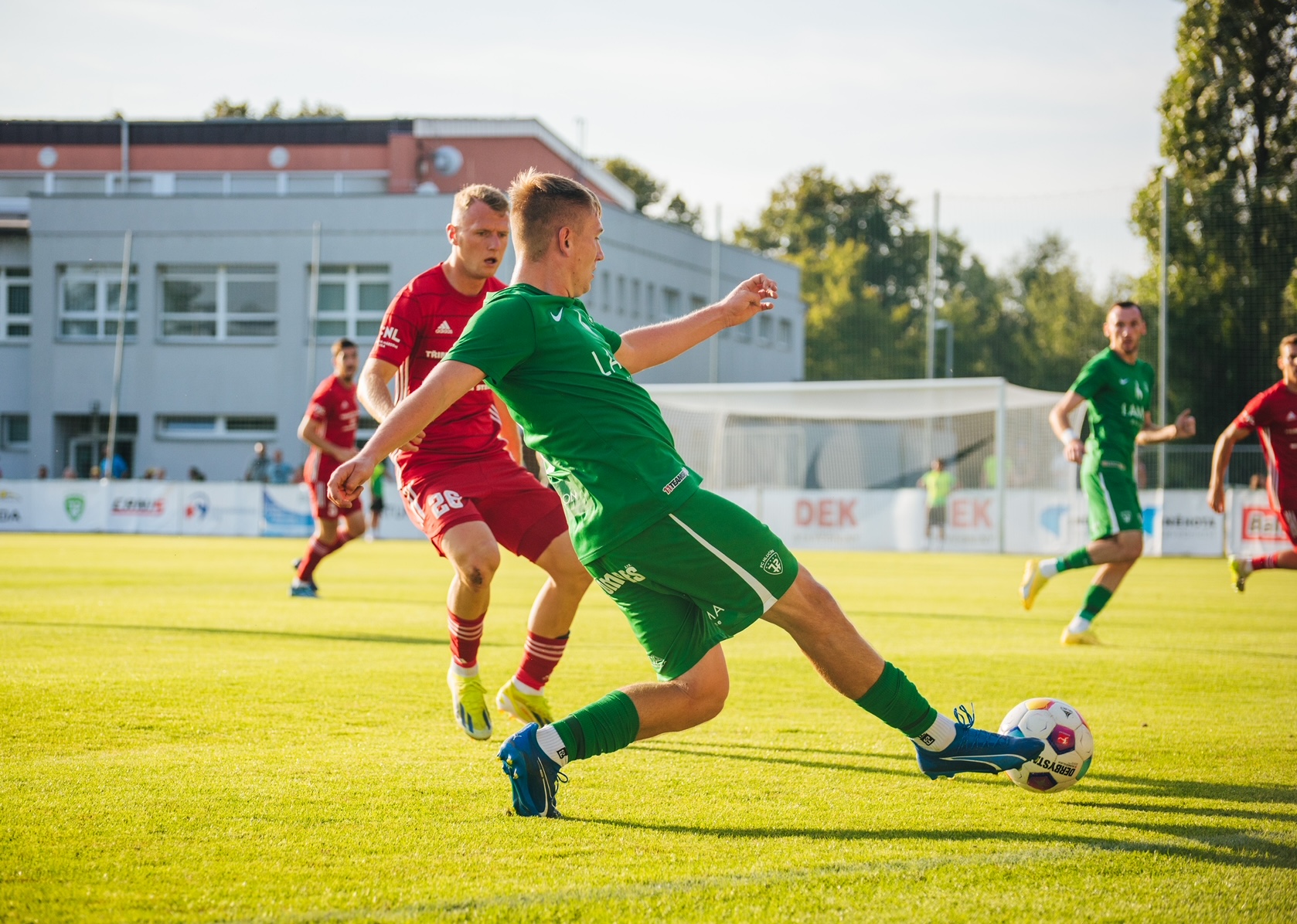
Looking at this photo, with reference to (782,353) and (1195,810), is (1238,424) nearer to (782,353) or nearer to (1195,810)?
(1195,810)

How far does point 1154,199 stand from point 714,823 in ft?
92.7

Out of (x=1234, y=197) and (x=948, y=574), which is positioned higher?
(x=1234, y=197)

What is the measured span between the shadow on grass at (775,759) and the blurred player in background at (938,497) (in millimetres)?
21186

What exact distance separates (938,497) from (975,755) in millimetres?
22230

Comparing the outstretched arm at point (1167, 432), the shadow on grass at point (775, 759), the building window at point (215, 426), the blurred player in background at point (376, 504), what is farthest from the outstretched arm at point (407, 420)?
the building window at point (215, 426)

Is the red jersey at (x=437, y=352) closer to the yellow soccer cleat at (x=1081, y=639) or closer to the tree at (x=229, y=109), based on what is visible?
the yellow soccer cleat at (x=1081, y=639)

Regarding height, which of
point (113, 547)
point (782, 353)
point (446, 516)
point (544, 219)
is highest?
point (782, 353)

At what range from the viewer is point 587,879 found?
3.37 meters

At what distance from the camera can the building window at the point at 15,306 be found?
134 ft

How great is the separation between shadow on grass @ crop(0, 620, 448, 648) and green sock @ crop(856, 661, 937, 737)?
Result: 204 inches

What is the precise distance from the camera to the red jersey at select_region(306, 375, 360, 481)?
1292 centimetres

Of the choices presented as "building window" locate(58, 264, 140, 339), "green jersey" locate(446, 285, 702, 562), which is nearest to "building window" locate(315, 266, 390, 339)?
"building window" locate(58, 264, 140, 339)

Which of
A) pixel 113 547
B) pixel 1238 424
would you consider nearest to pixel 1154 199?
pixel 1238 424

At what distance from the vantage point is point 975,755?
4.22 m
